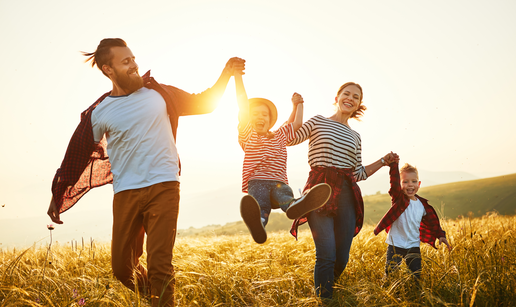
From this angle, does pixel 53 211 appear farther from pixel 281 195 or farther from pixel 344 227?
pixel 344 227

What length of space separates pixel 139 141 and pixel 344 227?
2244 millimetres

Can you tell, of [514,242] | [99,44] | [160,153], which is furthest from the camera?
[514,242]

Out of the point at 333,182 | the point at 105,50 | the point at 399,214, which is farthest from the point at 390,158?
the point at 105,50

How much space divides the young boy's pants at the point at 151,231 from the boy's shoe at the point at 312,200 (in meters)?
1.16

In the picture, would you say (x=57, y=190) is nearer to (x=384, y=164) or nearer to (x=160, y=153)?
(x=160, y=153)

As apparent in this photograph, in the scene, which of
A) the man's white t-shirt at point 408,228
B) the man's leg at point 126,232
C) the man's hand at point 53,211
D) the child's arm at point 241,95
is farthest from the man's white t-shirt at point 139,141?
the man's white t-shirt at point 408,228

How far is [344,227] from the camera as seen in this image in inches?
135

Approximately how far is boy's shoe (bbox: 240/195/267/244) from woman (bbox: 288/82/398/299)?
52cm

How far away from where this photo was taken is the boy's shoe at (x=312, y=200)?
311 centimetres

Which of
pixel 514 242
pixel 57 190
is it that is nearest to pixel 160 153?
pixel 57 190

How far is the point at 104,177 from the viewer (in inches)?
148

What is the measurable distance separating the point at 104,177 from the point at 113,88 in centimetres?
110

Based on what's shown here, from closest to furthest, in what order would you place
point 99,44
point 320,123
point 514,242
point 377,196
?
point 99,44
point 320,123
point 514,242
point 377,196

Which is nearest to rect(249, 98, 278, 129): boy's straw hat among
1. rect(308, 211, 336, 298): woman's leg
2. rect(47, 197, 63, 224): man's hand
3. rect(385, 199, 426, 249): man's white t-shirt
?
rect(308, 211, 336, 298): woman's leg
